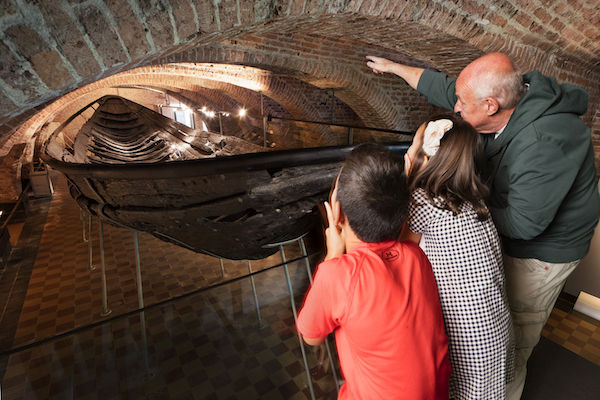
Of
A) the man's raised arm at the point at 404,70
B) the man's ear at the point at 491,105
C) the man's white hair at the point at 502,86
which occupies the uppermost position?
the man's raised arm at the point at 404,70

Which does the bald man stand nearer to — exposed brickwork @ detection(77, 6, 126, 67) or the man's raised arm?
the man's raised arm

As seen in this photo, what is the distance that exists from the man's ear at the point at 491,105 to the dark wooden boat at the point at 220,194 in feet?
1.58

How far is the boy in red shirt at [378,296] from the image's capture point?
870mm

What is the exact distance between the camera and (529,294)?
1.54 meters

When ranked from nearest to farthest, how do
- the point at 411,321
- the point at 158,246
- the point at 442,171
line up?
A: the point at 411,321 → the point at 442,171 → the point at 158,246

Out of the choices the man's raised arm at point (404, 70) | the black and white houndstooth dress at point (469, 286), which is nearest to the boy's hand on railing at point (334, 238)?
the black and white houndstooth dress at point (469, 286)

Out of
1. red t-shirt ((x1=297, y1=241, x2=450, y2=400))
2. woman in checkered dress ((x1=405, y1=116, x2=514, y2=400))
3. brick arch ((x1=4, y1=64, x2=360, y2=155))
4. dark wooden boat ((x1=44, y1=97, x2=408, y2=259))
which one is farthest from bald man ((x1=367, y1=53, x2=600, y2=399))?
brick arch ((x1=4, y1=64, x2=360, y2=155))

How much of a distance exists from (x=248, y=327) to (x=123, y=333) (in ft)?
3.27

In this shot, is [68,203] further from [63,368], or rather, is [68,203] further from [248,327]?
[248,327]

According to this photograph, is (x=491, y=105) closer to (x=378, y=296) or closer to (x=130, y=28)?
(x=378, y=296)

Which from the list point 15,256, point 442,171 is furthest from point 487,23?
point 15,256

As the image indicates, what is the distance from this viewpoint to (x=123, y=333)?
2.47 m

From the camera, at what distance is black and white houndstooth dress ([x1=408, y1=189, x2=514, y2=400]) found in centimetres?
109

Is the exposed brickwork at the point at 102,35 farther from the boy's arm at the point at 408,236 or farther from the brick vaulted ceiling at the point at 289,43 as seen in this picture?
the boy's arm at the point at 408,236
